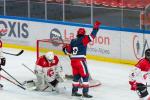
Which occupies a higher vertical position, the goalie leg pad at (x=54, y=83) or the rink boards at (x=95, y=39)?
the rink boards at (x=95, y=39)

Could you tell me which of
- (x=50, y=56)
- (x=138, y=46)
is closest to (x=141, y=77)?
(x=50, y=56)

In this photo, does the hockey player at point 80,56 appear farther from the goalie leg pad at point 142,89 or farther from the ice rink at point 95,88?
the goalie leg pad at point 142,89

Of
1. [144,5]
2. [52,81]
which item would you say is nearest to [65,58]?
[52,81]

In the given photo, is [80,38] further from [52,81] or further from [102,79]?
[102,79]

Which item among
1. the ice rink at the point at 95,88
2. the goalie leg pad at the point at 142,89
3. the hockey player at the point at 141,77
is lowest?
the ice rink at the point at 95,88

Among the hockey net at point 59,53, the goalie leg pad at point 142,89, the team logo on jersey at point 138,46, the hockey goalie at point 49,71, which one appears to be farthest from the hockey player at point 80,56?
the team logo on jersey at point 138,46

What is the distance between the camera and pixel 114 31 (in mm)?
15781

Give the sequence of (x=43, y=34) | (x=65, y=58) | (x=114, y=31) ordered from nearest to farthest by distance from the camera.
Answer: (x=65, y=58)
(x=114, y=31)
(x=43, y=34)

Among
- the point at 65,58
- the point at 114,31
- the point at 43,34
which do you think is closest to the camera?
the point at 65,58

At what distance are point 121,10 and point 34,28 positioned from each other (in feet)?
9.72

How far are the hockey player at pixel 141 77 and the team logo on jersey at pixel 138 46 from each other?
5291mm

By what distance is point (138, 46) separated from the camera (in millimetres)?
15094

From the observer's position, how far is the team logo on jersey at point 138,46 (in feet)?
49.0

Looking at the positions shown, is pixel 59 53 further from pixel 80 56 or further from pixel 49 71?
pixel 80 56
